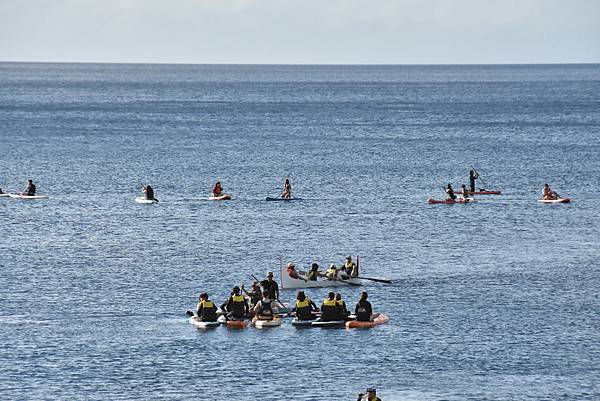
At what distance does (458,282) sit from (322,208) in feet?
110

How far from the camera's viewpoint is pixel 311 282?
7369 cm

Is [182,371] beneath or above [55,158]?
beneath

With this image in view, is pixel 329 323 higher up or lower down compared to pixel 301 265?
lower down

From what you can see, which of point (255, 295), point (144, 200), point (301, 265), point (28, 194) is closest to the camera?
point (255, 295)

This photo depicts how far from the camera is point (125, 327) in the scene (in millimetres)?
64062

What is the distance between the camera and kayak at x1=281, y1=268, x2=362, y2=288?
73.4 metres

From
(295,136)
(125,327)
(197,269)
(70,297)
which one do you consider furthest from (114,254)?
(295,136)

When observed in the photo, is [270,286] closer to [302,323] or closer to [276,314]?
[276,314]

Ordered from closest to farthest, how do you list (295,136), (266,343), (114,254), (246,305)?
(266,343) < (246,305) < (114,254) < (295,136)

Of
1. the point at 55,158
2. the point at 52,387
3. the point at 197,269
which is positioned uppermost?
the point at 55,158

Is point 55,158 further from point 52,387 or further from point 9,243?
point 52,387

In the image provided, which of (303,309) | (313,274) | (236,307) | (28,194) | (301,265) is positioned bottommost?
(303,309)

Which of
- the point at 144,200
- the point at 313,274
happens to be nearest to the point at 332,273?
the point at 313,274

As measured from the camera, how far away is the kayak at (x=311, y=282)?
73375 millimetres
